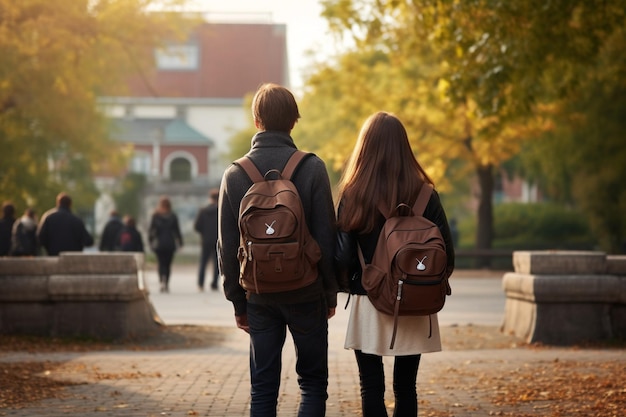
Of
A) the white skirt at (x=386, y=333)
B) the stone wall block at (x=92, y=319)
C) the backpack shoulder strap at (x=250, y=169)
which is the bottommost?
the stone wall block at (x=92, y=319)

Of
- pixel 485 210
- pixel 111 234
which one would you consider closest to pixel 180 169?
pixel 485 210

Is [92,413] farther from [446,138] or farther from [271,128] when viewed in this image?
[446,138]

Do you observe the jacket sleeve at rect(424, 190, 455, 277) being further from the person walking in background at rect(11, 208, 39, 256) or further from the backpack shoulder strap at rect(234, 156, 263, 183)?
the person walking in background at rect(11, 208, 39, 256)

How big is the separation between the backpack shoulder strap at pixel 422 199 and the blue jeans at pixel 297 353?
65 centimetres

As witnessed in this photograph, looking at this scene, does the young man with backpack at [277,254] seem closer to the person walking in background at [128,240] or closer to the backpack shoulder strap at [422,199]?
the backpack shoulder strap at [422,199]

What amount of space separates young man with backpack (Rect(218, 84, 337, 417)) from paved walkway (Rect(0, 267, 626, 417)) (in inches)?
95.0

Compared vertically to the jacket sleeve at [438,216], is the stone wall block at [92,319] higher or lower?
lower

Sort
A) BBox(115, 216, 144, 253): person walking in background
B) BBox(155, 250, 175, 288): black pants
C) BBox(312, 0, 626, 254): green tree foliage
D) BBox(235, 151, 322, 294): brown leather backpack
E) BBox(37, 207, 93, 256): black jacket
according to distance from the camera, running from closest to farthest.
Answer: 1. BBox(235, 151, 322, 294): brown leather backpack
2. BBox(312, 0, 626, 254): green tree foliage
3. BBox(37, 207, 93, 256): black jacket
4. BBox(155, 250, 175, 288): black pants
5. BBox(115, 216, 144, 253): person walking in background

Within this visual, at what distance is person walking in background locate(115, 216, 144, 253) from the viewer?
2516cm

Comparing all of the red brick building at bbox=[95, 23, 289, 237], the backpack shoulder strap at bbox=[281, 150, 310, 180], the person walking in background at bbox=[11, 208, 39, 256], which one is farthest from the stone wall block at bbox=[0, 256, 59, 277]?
the red brick building at bbox=[95, 23, 289, 237]

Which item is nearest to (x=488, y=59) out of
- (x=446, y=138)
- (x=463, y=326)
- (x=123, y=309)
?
(x=463, y=326)

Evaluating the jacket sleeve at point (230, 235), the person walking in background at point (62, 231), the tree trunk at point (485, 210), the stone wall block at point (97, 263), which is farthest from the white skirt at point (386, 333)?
the tree trunk at point (485, 210)

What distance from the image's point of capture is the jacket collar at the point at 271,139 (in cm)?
617

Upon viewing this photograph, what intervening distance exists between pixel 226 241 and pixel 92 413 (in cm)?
287
